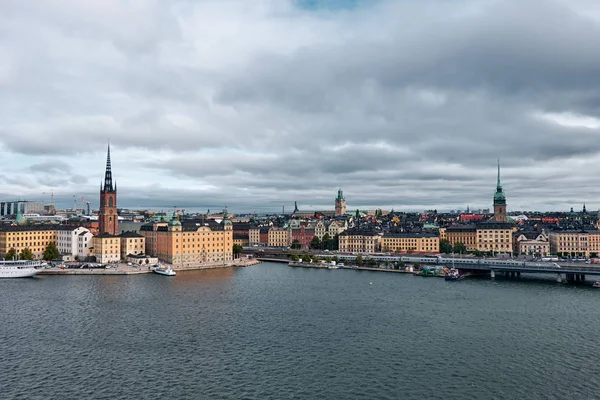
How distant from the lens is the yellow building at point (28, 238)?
2400 inches

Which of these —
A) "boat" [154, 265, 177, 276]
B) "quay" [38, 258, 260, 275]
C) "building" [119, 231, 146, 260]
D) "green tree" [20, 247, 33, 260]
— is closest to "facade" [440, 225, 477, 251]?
"quay" [38, 258, 260, 275]

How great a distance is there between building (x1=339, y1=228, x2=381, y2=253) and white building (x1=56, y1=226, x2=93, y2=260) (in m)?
35.9

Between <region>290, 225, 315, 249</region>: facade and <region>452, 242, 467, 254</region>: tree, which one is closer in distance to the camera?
<region>452, 242, 467, 254</region>: tree

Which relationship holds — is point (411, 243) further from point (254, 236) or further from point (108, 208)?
point (108, 208)

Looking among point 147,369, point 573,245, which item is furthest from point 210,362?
point 573,245

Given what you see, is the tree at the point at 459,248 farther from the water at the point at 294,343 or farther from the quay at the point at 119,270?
the quay at the point at 119,270

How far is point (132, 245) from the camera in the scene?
63.1 meters

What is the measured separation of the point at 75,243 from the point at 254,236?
3752 centimetres

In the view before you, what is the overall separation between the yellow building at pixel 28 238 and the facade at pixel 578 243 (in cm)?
6578

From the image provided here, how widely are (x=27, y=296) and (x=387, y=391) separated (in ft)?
94.1

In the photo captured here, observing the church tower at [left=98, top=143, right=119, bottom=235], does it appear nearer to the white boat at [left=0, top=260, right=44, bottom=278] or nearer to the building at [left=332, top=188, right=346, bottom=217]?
the white boat at [left=0, top=260, right=44, bottom=278]

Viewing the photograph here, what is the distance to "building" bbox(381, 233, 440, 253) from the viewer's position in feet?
252

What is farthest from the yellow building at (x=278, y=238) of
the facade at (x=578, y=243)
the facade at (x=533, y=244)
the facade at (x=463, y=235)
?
the facade at (x=578, y=243)

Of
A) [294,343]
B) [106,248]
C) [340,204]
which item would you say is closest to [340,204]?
[340,204]
